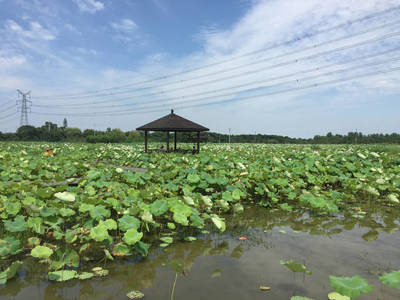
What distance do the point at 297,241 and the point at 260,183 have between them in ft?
6.31

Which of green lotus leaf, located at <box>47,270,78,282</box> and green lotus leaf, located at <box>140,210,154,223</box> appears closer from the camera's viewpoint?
green lotus leaf, located at <box>47,270,78,282</box>

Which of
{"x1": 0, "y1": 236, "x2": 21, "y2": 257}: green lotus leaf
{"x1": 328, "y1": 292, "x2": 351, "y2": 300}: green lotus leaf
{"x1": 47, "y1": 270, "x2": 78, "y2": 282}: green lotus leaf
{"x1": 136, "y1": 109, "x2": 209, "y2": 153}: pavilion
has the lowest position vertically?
{"x1": 47, "y1": 270, "x2": 78, "y2": 282}: green lotus leaf

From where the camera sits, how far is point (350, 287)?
4.29 feet

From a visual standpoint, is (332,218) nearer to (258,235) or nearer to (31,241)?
(258,235)

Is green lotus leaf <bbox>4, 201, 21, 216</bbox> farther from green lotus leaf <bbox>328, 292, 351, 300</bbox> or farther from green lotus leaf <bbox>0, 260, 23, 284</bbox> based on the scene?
green lotus leaf <bbox>328, 292, 351, 300</bbox>

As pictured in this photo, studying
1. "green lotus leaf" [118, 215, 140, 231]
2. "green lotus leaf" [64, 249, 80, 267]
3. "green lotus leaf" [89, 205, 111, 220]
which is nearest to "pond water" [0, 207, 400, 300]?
"green lotus leaf" [64, 249, 80, 267]

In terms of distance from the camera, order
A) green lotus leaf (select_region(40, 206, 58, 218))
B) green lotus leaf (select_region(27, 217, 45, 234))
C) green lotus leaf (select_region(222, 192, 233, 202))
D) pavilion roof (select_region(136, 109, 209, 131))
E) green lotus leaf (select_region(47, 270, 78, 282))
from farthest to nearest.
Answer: pavilion roof (select_region(136, 109, 209, 131)), green lotus leaf (select_region(222, 192, 233, 202)), green lotus leaf (select_region(40, 206, 58, 218)), green lotus leaf (select_region(27, 217, 45, 234)), green lotus leaf (select_region(47, 270, 78, 282))

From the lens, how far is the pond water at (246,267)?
5.55ft

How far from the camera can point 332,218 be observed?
138 inches

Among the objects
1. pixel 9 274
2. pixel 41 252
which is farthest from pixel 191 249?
pixel 9 274

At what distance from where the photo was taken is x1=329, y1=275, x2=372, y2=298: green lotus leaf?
1271mm

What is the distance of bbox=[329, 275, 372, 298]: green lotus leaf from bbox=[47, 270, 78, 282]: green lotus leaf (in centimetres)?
169

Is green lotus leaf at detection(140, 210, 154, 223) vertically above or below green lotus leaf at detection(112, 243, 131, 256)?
above

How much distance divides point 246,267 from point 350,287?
0.89 m
